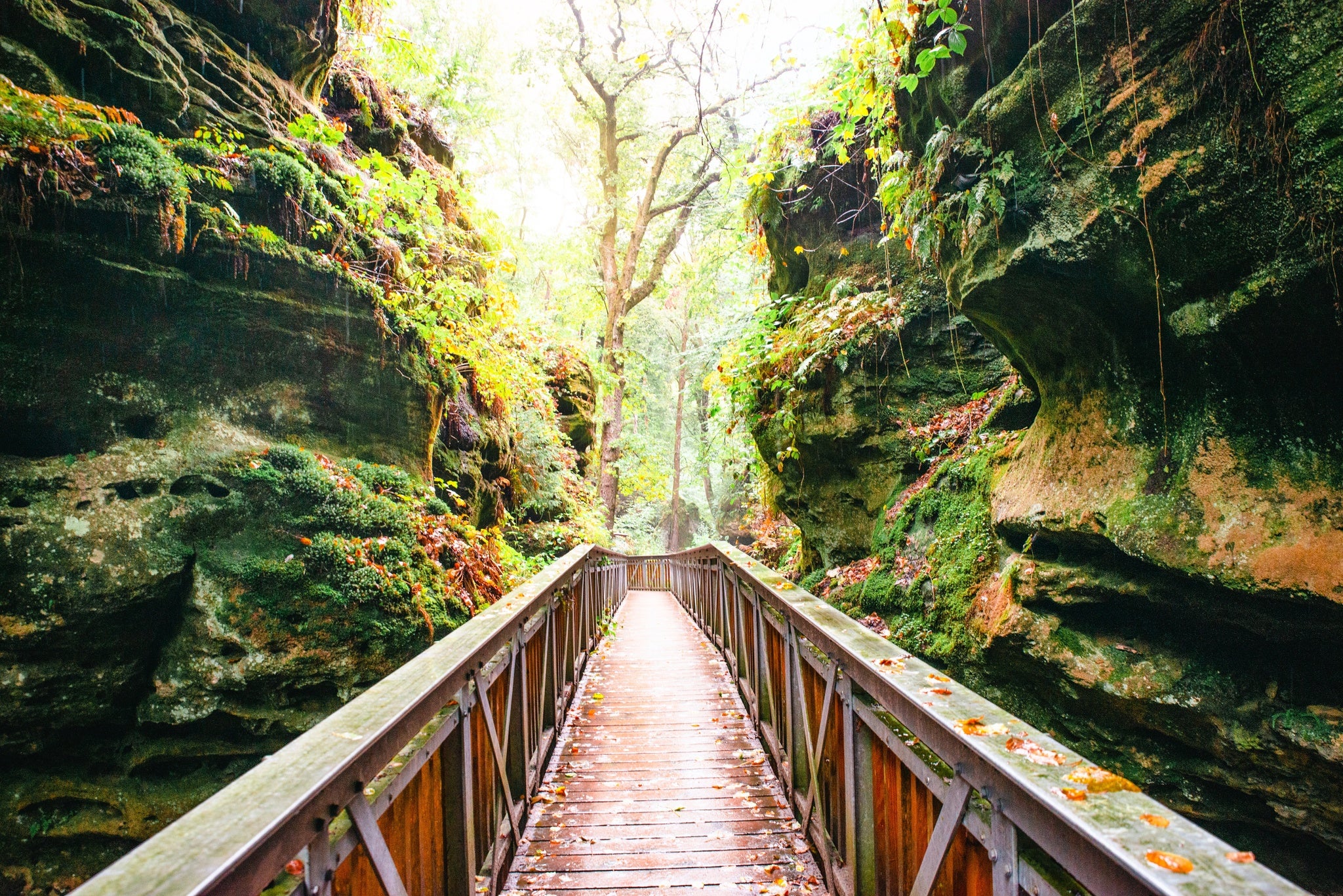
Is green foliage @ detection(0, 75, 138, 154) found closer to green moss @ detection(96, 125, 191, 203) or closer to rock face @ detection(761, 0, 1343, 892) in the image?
green moss @ detection(96, 125, 191, 203)

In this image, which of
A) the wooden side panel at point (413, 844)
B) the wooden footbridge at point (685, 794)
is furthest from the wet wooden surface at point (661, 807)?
the wooden side panel at point (413, 844)

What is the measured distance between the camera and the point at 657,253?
1614 centimetres

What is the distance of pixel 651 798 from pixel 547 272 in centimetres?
1865

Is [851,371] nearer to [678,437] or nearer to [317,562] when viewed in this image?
[317,562]

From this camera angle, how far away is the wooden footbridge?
45.7 inches

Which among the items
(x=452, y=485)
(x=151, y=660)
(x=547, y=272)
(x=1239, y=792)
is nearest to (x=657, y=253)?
(x=547, y=272)

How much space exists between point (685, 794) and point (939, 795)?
2.38 meters

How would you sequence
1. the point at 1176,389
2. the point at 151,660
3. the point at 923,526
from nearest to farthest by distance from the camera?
the point at 1176,389, the point at 151,660, the point at 923,526

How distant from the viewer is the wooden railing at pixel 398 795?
1.12 m

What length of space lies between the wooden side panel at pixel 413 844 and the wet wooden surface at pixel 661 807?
0.90 meters

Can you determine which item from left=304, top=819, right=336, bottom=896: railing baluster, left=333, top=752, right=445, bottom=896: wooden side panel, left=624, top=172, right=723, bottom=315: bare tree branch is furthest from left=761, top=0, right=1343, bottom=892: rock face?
left=624, top=172, right=723, bottom=315: bare tree branch

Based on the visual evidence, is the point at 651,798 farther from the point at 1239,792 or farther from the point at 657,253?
the point at 657,253

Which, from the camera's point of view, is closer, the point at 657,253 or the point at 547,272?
the point at 657,253

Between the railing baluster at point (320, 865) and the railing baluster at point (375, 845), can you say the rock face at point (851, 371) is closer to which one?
the railing baluster at point (375, 845)
